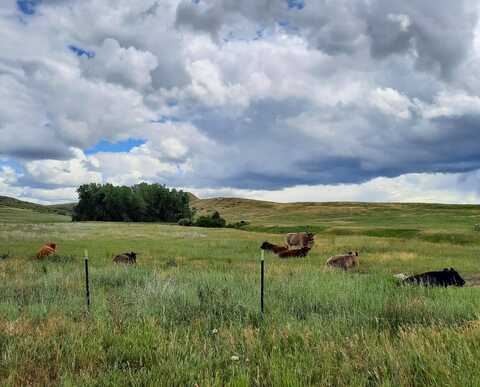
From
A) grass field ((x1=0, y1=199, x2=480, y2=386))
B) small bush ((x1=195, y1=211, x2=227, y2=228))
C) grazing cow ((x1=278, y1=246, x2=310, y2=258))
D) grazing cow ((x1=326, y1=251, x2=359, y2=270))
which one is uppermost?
grass field ((x1=0, y1=199, x2=480, y2=386))

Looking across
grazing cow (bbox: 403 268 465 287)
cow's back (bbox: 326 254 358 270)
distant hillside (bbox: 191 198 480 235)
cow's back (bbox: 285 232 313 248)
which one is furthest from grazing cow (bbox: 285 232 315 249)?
distant hillside (bbox: 191 198 480 235)

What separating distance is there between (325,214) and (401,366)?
368 feet

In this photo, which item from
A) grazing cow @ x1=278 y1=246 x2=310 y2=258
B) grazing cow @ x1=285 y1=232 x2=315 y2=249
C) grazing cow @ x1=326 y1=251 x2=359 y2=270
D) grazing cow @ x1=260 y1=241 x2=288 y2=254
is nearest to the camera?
grazing cow @ x1=326 y1=251 x2=359 y2=270

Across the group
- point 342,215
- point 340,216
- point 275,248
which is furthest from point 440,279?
point 342,215

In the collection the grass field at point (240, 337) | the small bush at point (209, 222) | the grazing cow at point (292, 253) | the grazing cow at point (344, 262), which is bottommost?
the small bush at point (209, 222)

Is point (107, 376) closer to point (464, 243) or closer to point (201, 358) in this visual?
point (201, 358)

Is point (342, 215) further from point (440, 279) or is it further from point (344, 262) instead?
point (440, 279)

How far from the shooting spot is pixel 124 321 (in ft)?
22.9

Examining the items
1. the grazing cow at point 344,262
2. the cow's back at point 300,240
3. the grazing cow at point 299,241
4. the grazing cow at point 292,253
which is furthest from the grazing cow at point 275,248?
the grazing cow at point 344,262

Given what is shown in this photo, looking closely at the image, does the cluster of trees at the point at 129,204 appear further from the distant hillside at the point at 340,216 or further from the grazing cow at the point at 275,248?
the grazing cow at the point at 275,248

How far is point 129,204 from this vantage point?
365 feet

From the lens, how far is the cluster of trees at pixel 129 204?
110625mm

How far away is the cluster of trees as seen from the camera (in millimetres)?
110625

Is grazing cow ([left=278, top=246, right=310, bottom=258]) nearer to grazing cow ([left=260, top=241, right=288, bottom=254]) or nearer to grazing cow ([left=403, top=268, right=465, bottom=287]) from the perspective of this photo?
grazing cow ([left=260, top=241, right=288, bottom=254])
